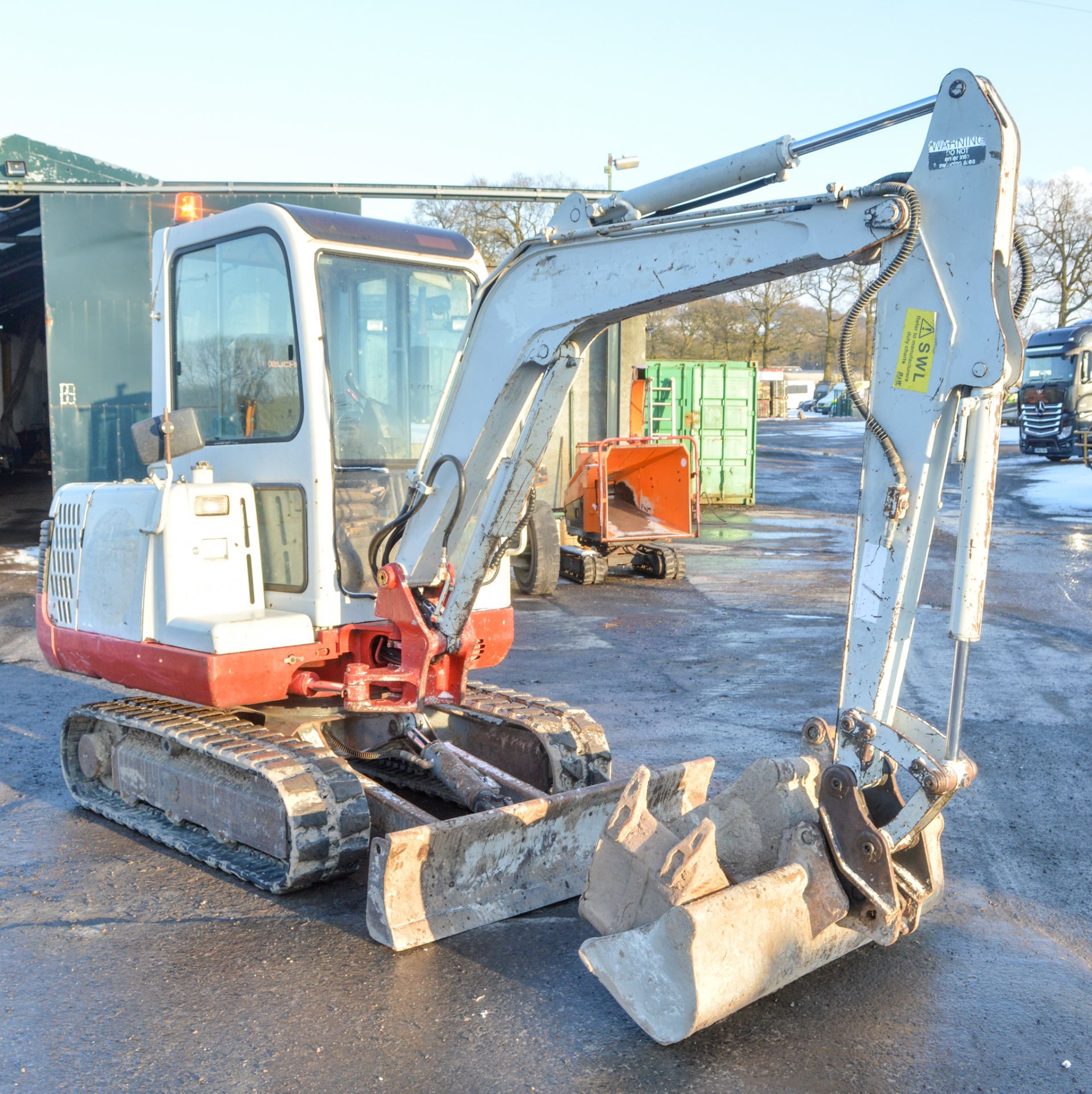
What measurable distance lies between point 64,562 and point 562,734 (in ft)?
8.92

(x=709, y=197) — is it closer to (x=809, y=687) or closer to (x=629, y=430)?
(x=809, y=687)

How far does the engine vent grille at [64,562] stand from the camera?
561 cm

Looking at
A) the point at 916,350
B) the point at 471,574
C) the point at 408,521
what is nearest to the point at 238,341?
the point at 408,521

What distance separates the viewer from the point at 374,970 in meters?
3.93

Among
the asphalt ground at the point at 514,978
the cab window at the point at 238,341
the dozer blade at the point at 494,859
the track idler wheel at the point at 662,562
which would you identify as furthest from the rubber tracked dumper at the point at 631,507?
the dozer blade at the point at 494,859

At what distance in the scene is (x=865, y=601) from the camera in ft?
11.7

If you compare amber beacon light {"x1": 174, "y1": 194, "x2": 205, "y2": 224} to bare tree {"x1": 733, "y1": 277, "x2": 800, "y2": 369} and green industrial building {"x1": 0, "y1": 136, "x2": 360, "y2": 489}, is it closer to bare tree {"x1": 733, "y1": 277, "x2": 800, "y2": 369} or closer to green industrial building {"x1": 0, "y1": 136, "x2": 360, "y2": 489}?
green industrial building {"x1": 0, "y1": 136, "x2": 360, "y2": 489}

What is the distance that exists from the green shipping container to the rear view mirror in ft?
53.5

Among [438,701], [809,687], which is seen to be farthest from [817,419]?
[438,701]

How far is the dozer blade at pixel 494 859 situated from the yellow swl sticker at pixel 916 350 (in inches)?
64.4

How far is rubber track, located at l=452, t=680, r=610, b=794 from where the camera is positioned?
5.09 meters

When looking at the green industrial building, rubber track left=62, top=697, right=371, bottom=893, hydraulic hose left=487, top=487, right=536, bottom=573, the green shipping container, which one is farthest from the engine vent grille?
the green shipping container

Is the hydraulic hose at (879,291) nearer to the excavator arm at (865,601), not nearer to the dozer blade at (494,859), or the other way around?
the excavator arm at (865,601)

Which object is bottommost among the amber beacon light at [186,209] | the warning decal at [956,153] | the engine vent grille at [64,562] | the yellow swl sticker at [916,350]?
the engine vent grille at [64,562]
